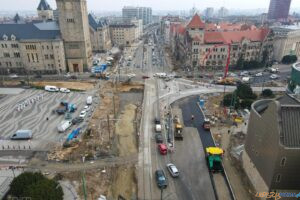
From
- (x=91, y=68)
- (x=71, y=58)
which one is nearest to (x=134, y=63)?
(x=91, y=68)

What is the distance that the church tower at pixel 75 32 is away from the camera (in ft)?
287

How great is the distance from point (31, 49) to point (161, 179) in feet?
272

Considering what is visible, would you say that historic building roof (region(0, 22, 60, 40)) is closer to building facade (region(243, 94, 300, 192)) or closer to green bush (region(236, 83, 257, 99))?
green bush (region(236, 83, 257, 99))

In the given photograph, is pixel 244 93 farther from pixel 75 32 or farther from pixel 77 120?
pixel 75 32

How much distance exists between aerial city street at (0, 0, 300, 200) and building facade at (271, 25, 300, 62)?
1.92 ft

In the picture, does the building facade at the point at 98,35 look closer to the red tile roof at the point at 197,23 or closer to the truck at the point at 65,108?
the red tile roof at the point at 197,23

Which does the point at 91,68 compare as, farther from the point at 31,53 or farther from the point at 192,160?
the point at 192,160

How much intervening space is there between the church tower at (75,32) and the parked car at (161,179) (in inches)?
2831

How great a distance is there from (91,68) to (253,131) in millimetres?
79598

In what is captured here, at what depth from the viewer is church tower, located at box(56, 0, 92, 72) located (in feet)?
287

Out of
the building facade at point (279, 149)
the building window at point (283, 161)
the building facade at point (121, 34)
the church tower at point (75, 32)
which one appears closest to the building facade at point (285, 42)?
the church tower at point (75, 32)

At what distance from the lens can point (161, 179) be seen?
3422 cm

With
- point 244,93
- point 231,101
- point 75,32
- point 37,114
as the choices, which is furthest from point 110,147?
point 75,32

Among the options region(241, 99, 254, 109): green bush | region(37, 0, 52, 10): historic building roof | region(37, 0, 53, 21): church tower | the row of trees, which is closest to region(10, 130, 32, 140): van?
the row of trees
